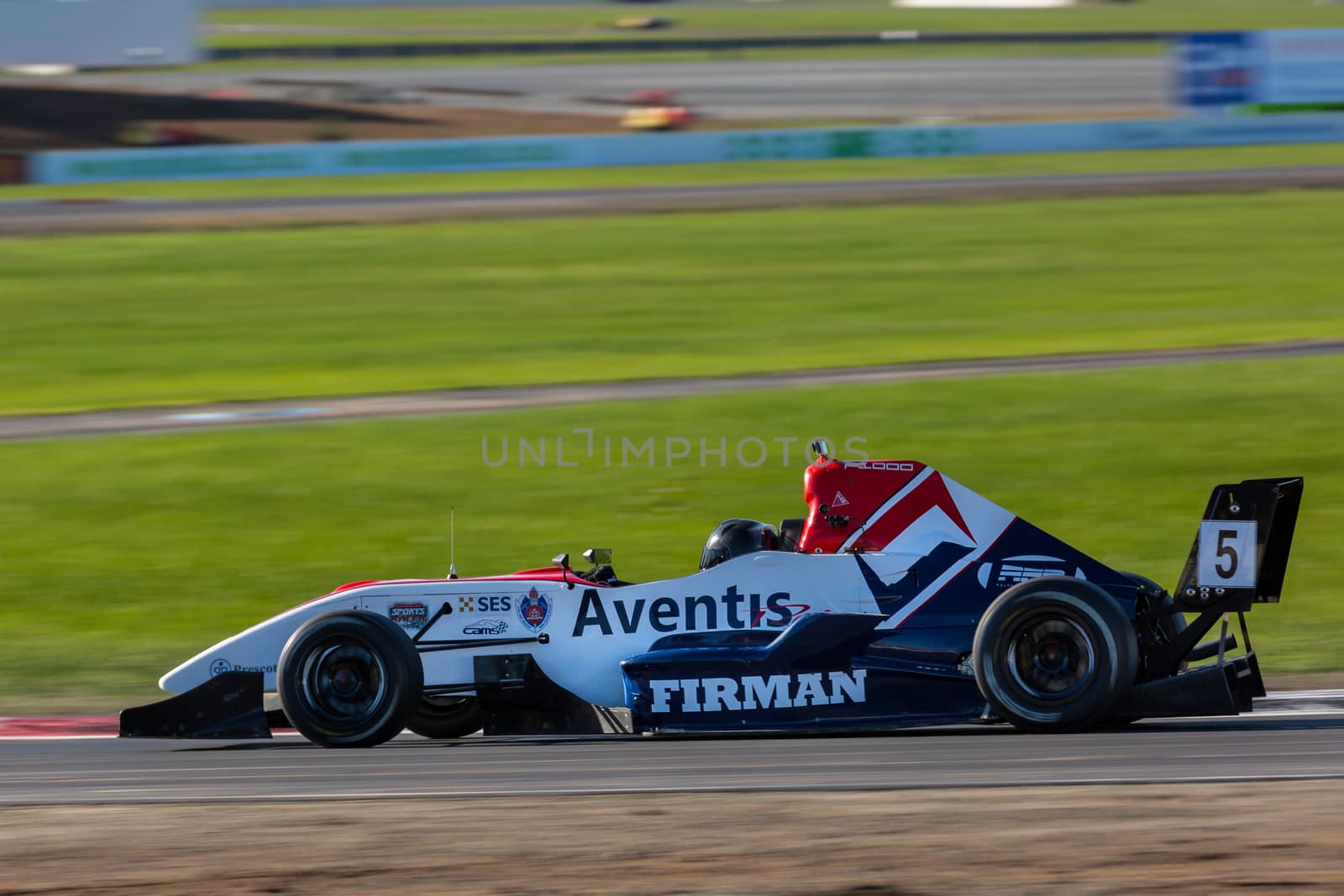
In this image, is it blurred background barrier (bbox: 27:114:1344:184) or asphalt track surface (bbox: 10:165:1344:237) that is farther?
blurred background barrier (bbox: 27:114:1344:184)

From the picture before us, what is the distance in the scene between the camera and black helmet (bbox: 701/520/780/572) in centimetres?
826

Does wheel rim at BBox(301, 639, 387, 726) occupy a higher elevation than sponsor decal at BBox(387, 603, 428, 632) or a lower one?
lower

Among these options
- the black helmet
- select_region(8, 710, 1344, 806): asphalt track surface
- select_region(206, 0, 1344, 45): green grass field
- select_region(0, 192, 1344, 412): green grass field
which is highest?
select_region(206, 0, 1344, 45): green grass field

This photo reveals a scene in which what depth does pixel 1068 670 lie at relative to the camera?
7.50 metres

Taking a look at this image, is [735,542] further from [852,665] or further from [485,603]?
[485,603]

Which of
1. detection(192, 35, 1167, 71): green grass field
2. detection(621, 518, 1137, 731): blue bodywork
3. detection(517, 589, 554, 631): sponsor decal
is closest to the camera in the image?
detection(621, 518, 1137, 731): blue bodywork

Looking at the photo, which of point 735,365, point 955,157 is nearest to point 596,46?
point 955,157

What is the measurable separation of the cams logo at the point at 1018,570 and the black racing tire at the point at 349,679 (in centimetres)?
255

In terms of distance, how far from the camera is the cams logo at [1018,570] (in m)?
7.88

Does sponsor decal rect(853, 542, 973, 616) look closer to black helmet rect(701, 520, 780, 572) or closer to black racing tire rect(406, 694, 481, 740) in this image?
black helmet rect(701, 520, 780, 572)

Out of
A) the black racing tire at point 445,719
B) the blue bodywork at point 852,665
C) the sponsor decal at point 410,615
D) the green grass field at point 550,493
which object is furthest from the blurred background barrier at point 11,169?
the blue bodywork at point 852,665

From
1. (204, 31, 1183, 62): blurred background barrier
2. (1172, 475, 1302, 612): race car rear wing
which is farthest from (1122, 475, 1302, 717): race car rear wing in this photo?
(204, 31, 1183, 62): blurred background barrier

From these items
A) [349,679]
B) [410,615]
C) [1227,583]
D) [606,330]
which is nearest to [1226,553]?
[1227,583]

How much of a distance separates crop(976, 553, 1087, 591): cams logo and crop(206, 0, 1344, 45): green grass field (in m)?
82.1
